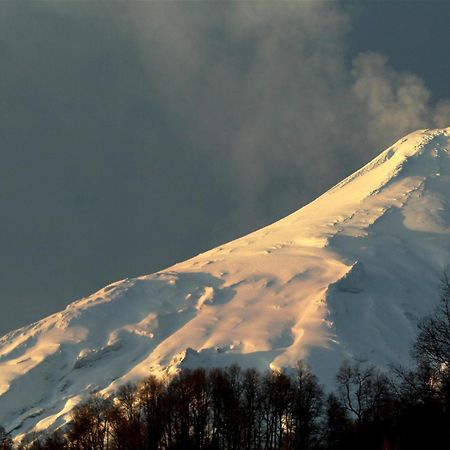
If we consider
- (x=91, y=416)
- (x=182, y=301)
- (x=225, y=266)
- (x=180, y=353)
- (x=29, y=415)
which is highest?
(x=225, y=266)

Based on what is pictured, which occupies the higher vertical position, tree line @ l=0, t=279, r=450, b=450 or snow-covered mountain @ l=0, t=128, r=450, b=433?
snow-covered mountain @ l=0, t=128, r=450, b=433

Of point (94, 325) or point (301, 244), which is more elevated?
point (301, 244)

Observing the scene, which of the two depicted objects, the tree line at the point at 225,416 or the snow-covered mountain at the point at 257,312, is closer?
the tree line at the point at 225,416

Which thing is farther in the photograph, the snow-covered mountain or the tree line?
the snow-covered mountain

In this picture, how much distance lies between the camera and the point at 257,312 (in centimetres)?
12838

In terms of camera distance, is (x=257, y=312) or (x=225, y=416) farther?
(x=257, y=312)

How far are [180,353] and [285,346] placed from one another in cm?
1553

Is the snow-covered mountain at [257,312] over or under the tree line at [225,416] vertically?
over

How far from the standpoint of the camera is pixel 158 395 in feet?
241

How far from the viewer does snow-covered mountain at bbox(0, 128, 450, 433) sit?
113188mm

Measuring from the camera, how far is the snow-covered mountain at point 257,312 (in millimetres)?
113188

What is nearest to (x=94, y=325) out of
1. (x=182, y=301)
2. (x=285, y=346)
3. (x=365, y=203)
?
(x=182, y=301)

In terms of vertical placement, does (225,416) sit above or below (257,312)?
below

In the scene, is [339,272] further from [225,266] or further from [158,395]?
[158,395]
